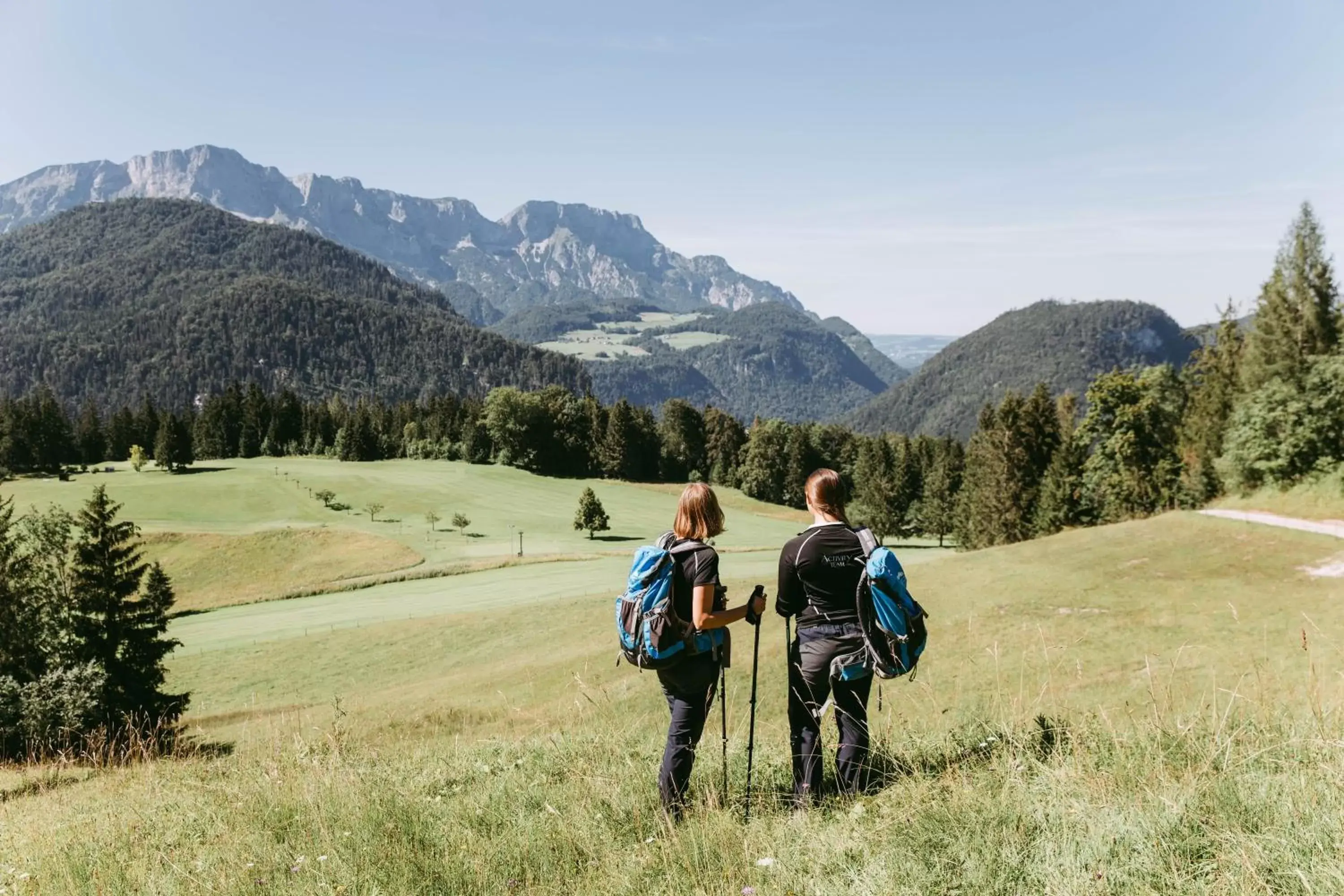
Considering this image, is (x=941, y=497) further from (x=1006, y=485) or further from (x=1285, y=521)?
(x=1285, y=521)

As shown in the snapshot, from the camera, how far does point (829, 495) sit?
536 cm

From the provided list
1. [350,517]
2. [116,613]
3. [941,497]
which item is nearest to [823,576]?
[116,613]

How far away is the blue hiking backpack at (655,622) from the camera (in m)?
4.90

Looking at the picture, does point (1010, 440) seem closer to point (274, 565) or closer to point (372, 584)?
point (372, 584)

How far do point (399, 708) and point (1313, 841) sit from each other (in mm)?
18907

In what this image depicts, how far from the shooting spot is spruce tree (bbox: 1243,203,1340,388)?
40312 mm

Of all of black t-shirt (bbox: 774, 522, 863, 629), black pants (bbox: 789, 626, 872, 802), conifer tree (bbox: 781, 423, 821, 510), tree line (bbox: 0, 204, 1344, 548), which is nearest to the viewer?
black pants (bbox: 789, 626, 872, 802)

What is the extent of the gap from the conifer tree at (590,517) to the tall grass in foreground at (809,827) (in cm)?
6186

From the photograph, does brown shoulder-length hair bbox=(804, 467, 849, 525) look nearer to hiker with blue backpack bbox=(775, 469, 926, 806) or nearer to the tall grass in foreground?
hiker with blue backpack bbox=(775, 469, 926, 806)

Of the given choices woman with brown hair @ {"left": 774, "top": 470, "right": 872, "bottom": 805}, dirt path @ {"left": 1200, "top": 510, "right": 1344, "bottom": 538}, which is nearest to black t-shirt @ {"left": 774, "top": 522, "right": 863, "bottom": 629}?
woman with brown hair @ {"left": 774, "top": 470, "right": 872, "bottom": 805}

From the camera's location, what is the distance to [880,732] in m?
6.45

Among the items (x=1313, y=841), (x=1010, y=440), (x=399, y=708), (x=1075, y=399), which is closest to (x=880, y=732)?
(x=1313, y=841)

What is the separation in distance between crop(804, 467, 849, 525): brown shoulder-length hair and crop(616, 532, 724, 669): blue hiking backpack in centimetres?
97

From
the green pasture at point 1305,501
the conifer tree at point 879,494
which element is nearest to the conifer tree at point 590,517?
the conifer tree at point 879,494
